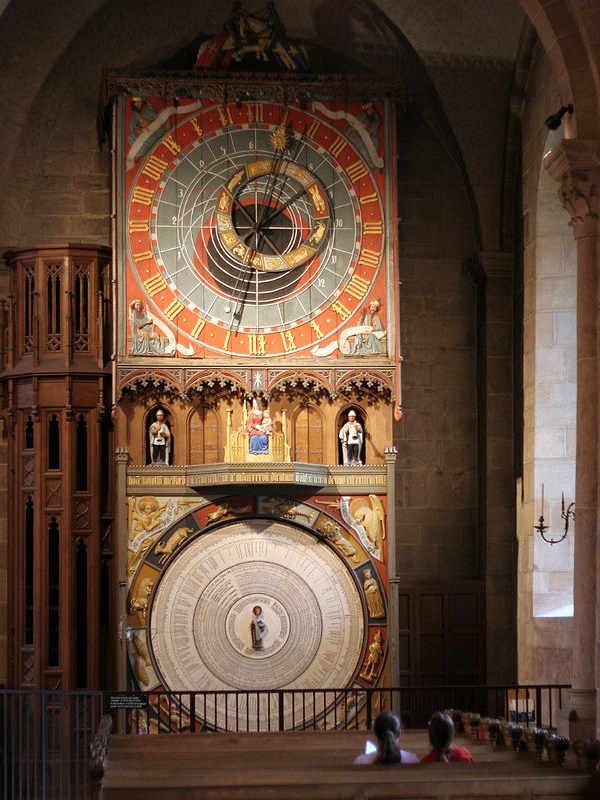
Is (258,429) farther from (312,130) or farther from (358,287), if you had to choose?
(312,130)

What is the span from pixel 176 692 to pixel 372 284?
584 centimetres

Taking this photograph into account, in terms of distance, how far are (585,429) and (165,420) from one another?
6464 mm

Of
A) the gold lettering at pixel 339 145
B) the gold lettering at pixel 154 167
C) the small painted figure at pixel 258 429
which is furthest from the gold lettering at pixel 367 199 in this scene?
the small painted figure at pixel 258 429

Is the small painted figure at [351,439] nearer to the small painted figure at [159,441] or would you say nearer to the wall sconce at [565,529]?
the small painted figure at [159,441]

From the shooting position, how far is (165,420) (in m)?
19.8

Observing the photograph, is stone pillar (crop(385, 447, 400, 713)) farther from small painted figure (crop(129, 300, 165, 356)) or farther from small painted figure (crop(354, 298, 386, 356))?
small painted figure (crop(129, 300, 165, 356))

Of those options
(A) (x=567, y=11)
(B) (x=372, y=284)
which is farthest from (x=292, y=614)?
(A) (x=567, y=11)

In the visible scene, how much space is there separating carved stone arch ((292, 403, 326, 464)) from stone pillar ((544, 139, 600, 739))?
5.40m

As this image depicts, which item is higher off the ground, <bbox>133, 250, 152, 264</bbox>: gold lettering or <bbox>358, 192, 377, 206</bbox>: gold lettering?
<bbox>358, 192, 377, 206</bbox>: gold lettering

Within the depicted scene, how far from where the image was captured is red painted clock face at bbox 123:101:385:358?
19844 millimetres

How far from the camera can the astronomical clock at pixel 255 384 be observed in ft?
63.1

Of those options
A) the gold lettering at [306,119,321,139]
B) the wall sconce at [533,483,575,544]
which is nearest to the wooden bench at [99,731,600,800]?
the wall sconce at [533,483,575,544]

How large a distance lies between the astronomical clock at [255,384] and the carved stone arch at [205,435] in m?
0.02

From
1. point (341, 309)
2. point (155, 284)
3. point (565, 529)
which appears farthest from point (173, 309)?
point (565, 529)
